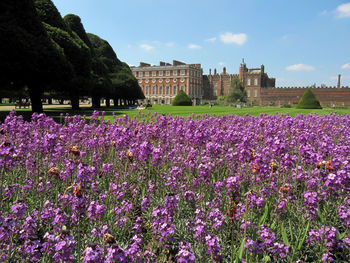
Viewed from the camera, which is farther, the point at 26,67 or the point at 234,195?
the point at 26,67

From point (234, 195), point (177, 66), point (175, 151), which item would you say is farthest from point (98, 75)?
point (177, 66)

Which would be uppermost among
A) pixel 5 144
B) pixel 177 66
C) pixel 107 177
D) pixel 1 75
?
pixel 177 66

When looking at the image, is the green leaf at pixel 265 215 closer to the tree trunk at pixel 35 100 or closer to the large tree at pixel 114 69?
the tree trunk at pixel 35 100

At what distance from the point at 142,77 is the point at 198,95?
17.1 metres

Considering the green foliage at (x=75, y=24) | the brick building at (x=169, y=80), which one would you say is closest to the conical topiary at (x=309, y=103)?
the green foliage at (x=75, y=24)

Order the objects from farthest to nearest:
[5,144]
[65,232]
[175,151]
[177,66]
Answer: [177,66]
[175,151]
[5,144]
[65,232]

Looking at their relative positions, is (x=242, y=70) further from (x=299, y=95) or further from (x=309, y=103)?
(x=309, y=103)

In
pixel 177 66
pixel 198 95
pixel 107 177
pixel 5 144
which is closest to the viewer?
pixel 5 144

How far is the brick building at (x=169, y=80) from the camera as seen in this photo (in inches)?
2950

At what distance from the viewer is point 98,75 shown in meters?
28.9

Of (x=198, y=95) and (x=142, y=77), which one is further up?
(x=142, y=77)

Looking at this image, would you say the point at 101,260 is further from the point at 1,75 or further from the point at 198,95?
the point at 198,95

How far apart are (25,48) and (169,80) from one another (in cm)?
6472

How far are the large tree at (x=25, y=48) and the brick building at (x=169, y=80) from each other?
58.3 meters
